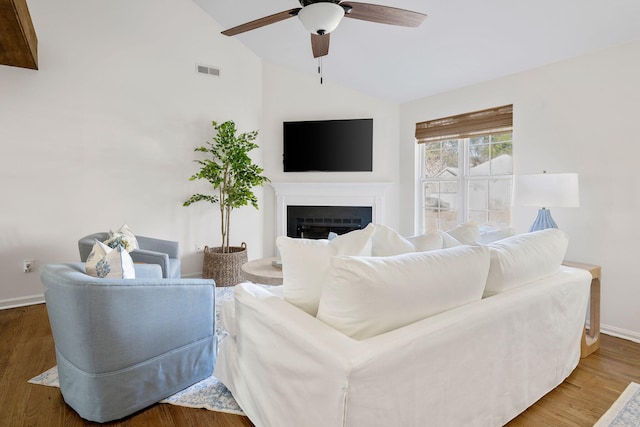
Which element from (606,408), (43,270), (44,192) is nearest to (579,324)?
(606,408)

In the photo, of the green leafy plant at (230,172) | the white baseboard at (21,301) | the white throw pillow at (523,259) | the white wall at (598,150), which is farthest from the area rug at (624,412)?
the white baseboard at (21,301)

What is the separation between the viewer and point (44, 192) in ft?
11.4

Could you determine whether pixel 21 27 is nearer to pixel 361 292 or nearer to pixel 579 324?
pixel 361 292

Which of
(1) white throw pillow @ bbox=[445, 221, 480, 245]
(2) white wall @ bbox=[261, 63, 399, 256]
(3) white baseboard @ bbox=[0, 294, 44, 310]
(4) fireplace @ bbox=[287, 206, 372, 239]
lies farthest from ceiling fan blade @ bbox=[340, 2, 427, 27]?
(3) white baseboard @ bbox=[0, 294, 44, 310]

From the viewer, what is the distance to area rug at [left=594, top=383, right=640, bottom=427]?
1.78m

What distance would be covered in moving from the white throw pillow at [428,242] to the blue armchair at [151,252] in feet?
7.00

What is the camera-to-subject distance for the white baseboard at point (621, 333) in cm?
275

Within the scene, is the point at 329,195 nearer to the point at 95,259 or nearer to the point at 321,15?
the point at 321,15

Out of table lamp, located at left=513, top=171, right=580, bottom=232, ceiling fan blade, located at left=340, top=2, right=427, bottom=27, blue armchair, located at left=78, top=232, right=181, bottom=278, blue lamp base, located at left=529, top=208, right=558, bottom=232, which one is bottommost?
blue armchair, located at left=78, top=232, right=181, bottom=278

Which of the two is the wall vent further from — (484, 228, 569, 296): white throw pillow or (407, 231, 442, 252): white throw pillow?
(484, 228, 569, 296): white throw pillow

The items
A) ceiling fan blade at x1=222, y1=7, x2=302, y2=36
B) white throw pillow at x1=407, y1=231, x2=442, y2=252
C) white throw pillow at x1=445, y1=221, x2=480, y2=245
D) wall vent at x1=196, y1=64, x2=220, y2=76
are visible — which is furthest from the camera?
wall vent at x1=196, y1=64, x2=220, y2=76

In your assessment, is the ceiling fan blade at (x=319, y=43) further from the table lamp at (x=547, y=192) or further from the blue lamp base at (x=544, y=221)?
the blue lamp base at (x=544, y=221)

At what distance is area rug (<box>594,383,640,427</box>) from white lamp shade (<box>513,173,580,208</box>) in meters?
1.24

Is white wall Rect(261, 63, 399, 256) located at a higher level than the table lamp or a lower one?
higher
